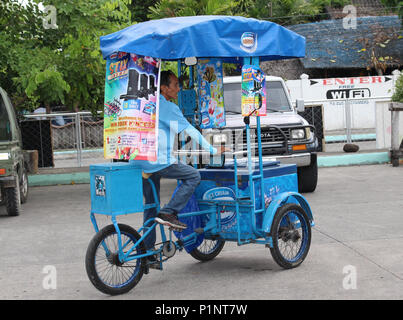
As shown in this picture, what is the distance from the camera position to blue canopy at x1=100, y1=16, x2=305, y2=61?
5.61 meters

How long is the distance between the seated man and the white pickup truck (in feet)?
14.1

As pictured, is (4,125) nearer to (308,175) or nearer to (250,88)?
(308,175)

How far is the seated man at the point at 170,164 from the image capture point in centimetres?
587

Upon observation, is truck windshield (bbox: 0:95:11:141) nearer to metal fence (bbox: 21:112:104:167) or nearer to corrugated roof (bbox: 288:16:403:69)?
metal fence (bbox: 21:112:104:167)

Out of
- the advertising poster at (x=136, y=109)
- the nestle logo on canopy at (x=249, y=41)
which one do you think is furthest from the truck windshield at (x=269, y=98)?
the advertising poster at (x=136, y=109)

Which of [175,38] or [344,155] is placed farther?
[344,155]

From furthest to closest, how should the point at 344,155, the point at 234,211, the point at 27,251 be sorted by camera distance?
1. the point at 344,155
2. the point at 27,251
3. the point at 234,211

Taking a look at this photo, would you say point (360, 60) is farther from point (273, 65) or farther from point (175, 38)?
point (175, 38)

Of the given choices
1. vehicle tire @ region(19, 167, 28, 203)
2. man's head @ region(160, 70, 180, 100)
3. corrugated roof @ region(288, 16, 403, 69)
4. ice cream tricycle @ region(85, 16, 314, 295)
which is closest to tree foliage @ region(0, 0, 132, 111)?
vehicle tire @ region(19, 167, 28, 203)

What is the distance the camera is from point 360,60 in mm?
30875

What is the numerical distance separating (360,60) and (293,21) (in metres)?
4.13
